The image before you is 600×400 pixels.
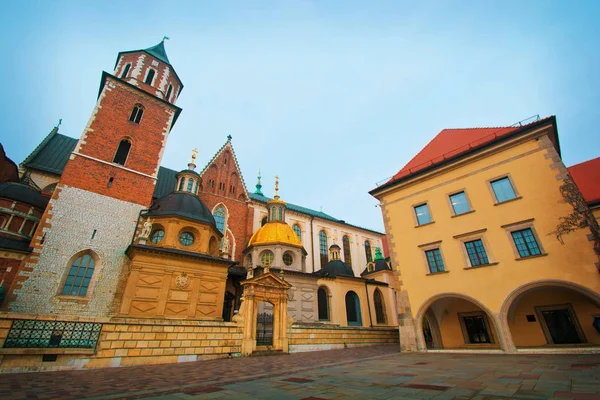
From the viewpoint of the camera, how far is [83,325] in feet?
Result: 32.0

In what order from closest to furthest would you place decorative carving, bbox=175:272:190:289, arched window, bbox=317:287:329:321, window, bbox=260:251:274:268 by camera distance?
decorative carving, bbox=175:272:190:289
arched window, bbox=317:287:329:321
window, bbox=260:251:274:268

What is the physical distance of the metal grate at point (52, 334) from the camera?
338 inches

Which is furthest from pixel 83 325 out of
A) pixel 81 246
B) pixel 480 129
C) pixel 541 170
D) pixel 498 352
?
pixel 480 129

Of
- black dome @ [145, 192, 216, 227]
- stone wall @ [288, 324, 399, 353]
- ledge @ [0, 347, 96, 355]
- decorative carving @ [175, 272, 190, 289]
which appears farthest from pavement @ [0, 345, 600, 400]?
black dome @ [145, 192, 216, 227]

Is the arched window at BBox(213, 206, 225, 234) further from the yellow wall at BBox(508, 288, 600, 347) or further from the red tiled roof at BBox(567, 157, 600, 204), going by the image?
the red tiled roof at BBox(567, 157, 600, 204)

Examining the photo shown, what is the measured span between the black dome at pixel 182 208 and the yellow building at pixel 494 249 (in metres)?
13.2

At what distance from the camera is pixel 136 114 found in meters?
21.7

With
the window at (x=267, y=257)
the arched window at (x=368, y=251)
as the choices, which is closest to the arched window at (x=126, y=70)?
the window at (x=267, y=257)

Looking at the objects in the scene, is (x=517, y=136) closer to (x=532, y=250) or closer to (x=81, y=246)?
(x=532, y=250)

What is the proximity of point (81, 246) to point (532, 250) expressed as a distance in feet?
76.4

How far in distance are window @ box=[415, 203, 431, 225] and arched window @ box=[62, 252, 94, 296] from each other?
1928 centimetres

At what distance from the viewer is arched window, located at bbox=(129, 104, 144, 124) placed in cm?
2141

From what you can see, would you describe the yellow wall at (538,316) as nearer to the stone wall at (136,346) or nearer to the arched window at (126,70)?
the stone wall at (136,346)

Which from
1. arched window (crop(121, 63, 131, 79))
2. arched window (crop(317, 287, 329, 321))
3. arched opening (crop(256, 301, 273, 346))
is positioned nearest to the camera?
arched opening (crop(256, 301, 273, 346))
